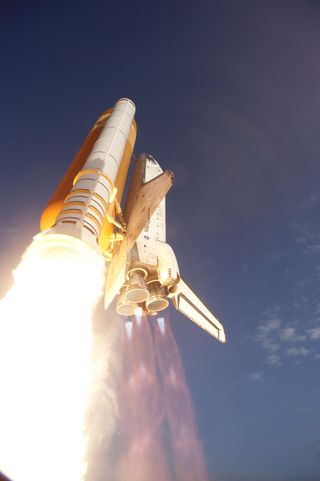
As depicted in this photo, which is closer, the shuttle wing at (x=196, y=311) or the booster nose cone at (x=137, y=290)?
the booster nose cone at (x=137, y=290)

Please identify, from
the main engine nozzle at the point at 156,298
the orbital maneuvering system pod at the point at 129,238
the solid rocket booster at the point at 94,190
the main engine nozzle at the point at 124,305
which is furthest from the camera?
the main engine nozzle at the point at 156,298

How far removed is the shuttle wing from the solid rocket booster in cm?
277

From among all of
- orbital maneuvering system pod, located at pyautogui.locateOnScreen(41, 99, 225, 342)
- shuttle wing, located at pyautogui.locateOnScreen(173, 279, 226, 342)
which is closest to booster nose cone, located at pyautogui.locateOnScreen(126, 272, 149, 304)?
orbital maneuvering system pod, located at pyautogui.locateOnScreen(41, 99, 225, 342)

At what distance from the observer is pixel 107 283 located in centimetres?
868

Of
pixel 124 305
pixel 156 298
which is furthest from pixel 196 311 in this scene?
pixel 124 305

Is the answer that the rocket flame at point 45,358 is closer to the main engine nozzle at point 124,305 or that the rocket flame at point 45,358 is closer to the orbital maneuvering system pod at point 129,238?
the orbital maneuvering system pod at point 129,238

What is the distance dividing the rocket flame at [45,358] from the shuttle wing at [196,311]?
14.0ft

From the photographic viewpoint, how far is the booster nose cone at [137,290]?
786 centimetres

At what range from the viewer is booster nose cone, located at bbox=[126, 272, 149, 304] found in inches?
309

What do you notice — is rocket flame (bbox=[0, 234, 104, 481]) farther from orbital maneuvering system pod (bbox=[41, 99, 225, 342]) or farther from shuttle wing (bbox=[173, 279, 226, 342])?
shuttle wing (bbox=[173, 279, 226, 342])

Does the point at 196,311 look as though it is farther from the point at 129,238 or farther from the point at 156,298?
the point at 129,238

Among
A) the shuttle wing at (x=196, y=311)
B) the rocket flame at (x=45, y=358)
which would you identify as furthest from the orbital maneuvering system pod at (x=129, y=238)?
the rocket flame at (x=45, y=358)

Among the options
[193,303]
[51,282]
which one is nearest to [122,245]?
[193,303]

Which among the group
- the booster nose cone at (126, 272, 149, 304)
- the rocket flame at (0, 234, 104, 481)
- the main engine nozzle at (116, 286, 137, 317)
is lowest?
the rocket flame at (0, 234, 104, 481)
